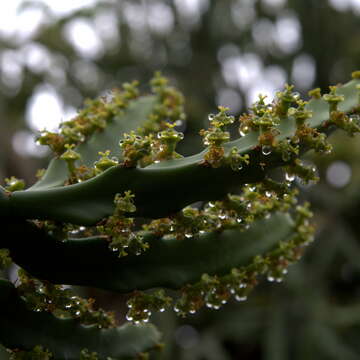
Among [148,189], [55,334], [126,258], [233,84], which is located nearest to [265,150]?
[148,189]

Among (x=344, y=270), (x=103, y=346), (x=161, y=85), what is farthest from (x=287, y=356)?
(x=103, y=346)

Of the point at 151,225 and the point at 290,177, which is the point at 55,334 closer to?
the point at 151,225

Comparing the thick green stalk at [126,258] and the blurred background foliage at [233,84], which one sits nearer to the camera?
the thick green stalk at [126,258]

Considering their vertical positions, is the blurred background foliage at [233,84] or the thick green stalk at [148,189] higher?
the blurred background foliage at [233,84]

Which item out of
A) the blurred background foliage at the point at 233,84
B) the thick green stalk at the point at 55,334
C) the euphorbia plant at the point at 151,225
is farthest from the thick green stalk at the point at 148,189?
the blurred background foliage at the point at 233,84

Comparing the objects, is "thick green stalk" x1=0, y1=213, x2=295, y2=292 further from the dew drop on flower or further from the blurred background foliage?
the blurred background foliage

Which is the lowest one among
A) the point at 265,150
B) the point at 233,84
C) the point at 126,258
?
the point at 126,258

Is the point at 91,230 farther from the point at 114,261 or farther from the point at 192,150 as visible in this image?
the point at 192,150

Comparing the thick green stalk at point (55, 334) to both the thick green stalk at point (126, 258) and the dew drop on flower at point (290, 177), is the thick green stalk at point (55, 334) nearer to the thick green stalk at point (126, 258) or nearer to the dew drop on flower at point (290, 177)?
the thick green stalk at point (126, 258)
